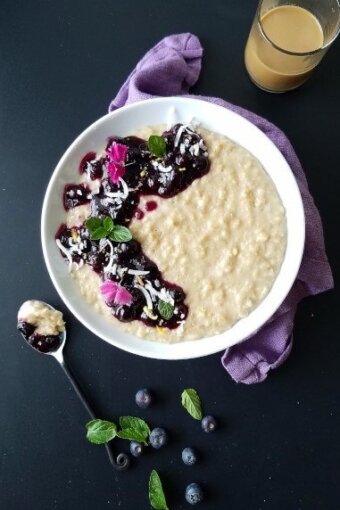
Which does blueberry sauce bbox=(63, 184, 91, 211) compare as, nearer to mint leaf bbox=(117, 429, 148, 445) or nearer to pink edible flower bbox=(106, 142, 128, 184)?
pink edible flower bbox=(106, 142, 128, 184)

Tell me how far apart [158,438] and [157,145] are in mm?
1023

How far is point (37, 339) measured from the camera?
6.85 feet

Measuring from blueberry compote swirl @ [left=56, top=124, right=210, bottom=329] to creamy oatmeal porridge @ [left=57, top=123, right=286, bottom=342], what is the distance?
0.5 inches

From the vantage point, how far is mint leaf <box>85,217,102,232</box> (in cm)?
183

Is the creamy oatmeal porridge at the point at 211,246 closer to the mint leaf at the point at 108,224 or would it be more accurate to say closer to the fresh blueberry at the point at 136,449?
the mint leaf at the point at 108,224

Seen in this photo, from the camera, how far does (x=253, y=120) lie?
6.67 ft

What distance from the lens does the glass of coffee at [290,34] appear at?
6.54 ft

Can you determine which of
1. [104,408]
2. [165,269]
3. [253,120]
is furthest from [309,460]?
[253,120]

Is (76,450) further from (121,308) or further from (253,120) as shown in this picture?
(253,120)

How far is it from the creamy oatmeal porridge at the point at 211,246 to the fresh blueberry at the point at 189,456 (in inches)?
18.4

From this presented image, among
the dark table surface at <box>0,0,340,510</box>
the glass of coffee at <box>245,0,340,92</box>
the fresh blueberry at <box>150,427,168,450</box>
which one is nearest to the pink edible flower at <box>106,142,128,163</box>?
the dark table surface at <box>0,0,340,510</box>

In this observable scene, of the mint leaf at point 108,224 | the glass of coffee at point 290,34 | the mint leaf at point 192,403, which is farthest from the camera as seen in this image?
the mint leaf at point 192,403

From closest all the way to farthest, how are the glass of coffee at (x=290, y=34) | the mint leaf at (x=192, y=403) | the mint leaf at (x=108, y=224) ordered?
the mint leaf at (x=108, y=224) < the glass of coffee at (x=290, y=34) < the mint leaf at (x=192, y=403)

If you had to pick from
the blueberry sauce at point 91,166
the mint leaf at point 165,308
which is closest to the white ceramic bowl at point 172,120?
the blueberry sauce at point 91,166
